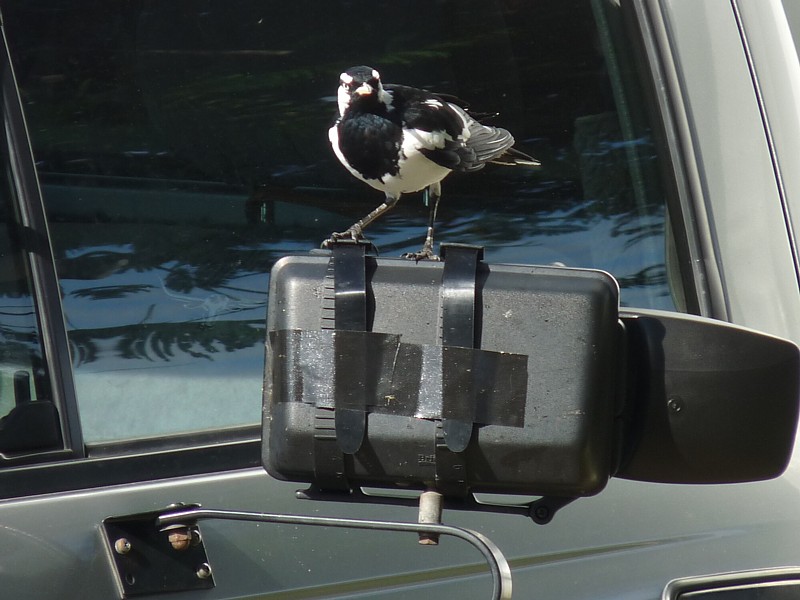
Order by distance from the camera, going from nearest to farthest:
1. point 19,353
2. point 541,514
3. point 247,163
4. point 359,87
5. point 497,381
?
point 497,381, point 541,514, point 359,87, point 19,353, point 247,163

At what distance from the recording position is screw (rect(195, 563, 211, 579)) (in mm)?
1463

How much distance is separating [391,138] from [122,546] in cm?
64

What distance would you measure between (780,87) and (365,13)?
699 mm

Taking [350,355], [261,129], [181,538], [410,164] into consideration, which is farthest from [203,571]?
[261,129]

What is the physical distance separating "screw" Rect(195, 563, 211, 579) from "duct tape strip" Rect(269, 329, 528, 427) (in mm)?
409

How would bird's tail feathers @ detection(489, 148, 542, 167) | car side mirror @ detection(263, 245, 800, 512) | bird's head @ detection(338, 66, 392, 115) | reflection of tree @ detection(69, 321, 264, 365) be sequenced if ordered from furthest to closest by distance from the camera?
bird's tail feathers @ detection(489, 148, 542, 167) < reflection of tree @ detection(69, 321, 264, 365) < bird's head @ detection(338, 66, 392, 115) < car side mirror @ detection(263, 245, 800, 512)

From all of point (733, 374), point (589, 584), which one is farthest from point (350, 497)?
point (589, 584)

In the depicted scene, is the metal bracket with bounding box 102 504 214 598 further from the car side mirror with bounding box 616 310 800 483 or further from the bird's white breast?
the car side mirror with bounding box 616 310 800 483

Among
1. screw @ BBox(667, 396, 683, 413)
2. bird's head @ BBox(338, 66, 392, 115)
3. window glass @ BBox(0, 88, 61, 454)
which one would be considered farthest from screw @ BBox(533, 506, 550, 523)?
window glass @ BBox(0, 88, 61, 454)

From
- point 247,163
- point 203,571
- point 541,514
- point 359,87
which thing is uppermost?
point 359,87

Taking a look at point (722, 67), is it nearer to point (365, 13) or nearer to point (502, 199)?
point (502, 199)

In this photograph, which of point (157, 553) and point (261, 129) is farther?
point (261, 129)

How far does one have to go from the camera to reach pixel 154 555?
57.0 inches

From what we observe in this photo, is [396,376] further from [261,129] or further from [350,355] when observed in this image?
[261,129]
